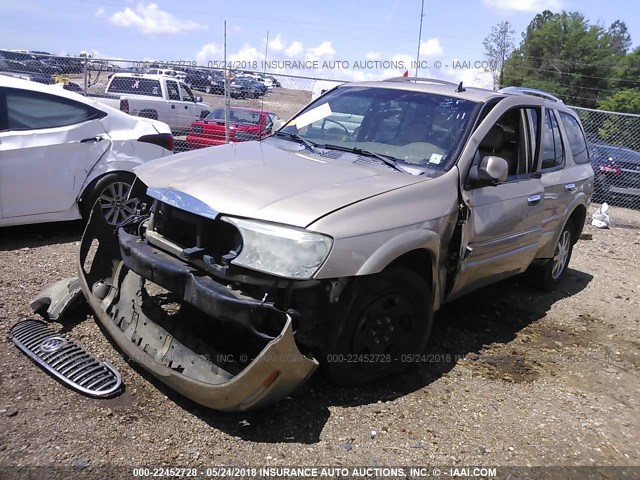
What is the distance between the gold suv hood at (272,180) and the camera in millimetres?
Result: 3240

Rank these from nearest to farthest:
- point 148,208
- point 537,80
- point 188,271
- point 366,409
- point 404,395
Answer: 1. point 188,271
2. point 366,409
3. point 404,395
4. point 148,208
5. point 537,80

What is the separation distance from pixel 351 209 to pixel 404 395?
131 cm

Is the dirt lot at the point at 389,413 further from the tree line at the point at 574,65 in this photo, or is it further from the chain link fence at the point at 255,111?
the tree line at the point at 574,65

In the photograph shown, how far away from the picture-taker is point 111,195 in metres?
6.32

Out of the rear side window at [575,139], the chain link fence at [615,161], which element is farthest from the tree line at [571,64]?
the rear side window at [575,139]

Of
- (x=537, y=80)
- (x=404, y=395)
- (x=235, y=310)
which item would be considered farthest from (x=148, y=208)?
(x=537, y=80)

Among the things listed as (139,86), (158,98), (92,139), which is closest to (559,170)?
(92,139)

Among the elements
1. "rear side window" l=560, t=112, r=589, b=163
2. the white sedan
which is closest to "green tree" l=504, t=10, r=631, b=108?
"rear side window" l=560, t=112, r=589, b=163

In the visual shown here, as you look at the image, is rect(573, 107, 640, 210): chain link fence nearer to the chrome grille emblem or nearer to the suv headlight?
the suv headlight

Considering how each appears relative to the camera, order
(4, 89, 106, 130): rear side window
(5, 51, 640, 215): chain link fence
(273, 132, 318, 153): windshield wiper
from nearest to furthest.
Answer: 1. (273, 132, 318, 153): windshield wiper
2. (4, 89, 106, 130): rear side window
3. (5, 51, 640, 215): chain link fence

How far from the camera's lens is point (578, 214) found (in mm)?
6297

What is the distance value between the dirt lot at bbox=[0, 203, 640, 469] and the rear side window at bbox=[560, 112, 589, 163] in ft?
6.20

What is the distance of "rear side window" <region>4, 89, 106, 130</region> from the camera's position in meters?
5.84

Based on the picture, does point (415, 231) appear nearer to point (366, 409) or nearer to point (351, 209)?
point (351, 209)
